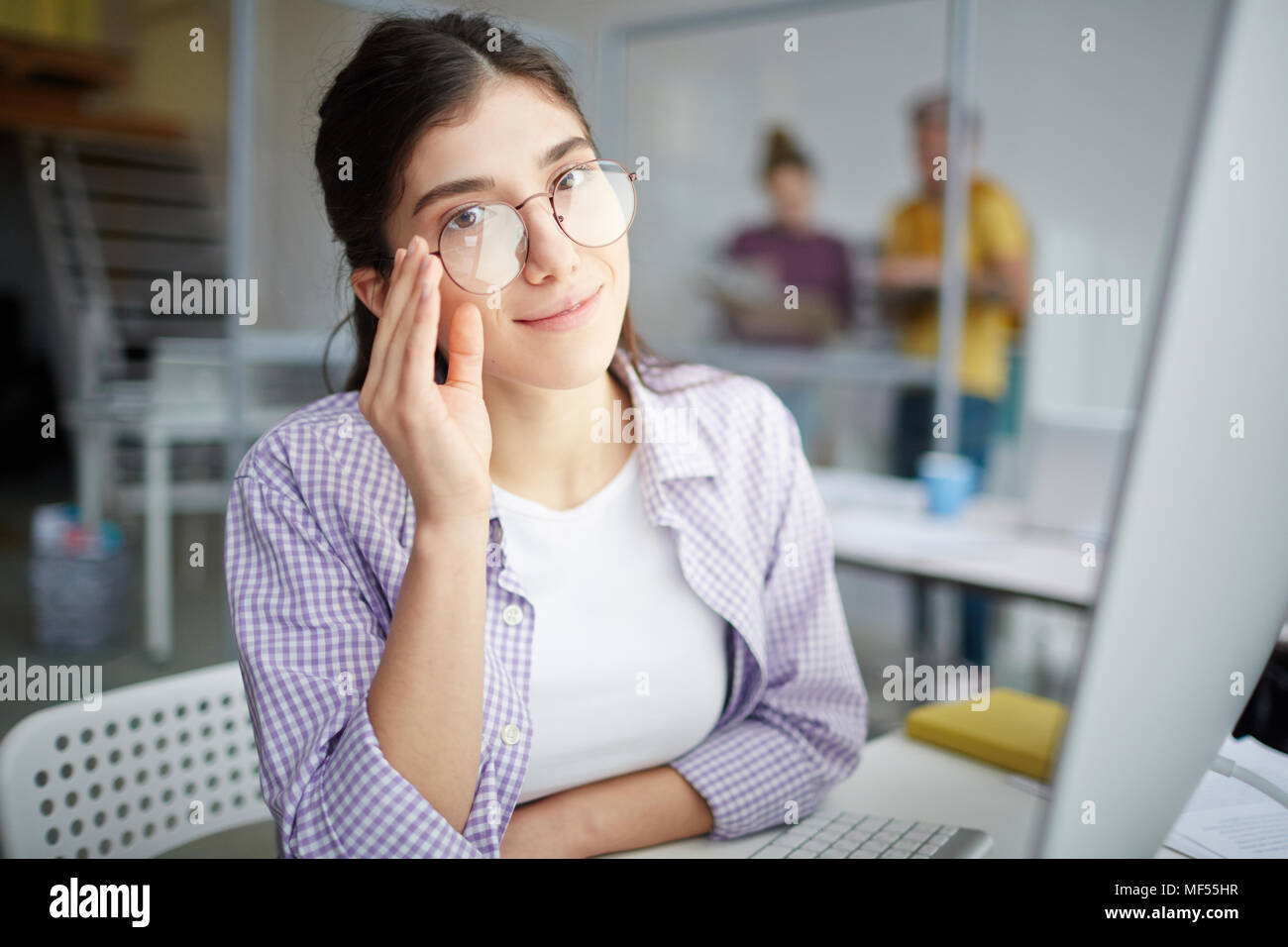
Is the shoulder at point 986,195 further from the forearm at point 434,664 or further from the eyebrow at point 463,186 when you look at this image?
the forearm at point 434,664

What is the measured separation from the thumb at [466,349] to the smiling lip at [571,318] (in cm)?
6

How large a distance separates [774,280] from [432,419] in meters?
4.00

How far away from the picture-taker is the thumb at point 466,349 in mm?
745

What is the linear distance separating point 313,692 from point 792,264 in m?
4.02

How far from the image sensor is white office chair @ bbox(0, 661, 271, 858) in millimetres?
896

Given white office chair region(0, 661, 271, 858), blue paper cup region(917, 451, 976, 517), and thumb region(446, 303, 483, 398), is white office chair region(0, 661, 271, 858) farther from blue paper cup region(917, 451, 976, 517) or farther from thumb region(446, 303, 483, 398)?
blue paper cup region(917, 451, 976, 517)

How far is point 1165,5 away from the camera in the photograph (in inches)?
169

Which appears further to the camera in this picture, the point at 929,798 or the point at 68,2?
the point at 68,2

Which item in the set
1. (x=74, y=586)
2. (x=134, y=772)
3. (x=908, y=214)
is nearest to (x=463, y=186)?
(x=134, y=772)

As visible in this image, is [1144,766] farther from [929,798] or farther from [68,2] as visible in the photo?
[68,2]

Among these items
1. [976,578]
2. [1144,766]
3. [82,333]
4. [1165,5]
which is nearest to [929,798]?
[1144,766]

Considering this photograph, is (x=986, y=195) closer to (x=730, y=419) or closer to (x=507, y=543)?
(x=730, y=419)

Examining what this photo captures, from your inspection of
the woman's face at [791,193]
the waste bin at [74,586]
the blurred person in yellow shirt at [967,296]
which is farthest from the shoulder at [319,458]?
the woman's face at [791,193]

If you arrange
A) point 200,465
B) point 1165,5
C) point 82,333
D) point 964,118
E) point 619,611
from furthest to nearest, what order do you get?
point 82,333, point 1165,5, point 200,465, point 964,118, point 619,611
